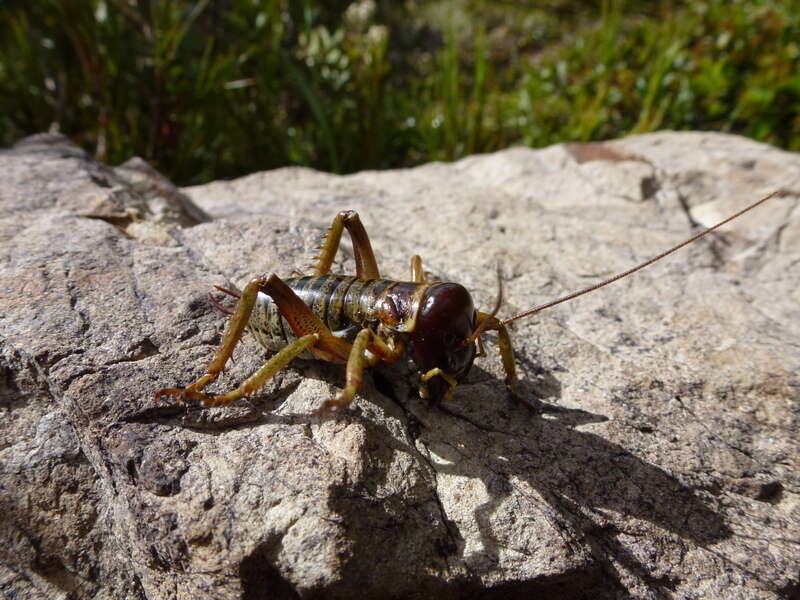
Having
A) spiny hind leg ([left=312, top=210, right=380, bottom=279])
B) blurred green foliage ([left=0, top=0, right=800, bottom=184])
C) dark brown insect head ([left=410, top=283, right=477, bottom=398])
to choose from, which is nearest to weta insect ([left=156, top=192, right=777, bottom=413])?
dark brown insect head ([left=410, top=283, right=477, bottom=398])

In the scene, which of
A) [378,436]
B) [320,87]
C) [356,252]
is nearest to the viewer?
[378,436]

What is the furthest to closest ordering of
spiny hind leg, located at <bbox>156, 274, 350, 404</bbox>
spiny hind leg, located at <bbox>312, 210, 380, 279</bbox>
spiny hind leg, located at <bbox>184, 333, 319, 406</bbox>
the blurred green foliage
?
the blurred green foliage
spiny hind leg, located at <bbox>312, 210, 380, 279</bbox>
spiny hind leg, located at <bbox>156, 274, 350, 404</bbox>
spiny hind leg, located at <bbox>184, 333, 319, 406</bbox>

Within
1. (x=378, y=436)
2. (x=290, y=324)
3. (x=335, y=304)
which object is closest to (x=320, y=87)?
(x=335, y=304)

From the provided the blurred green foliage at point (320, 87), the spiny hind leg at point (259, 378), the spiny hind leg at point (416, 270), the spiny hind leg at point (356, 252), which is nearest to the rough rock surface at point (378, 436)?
the spiny hind leg at point (259, 378)

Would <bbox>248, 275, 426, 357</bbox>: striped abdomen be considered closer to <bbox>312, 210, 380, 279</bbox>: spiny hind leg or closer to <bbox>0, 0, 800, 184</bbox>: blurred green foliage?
<bbox>312, 210, 380, 279</bbox>: spiny hind leg

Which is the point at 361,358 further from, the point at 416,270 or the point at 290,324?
the point at 416,270
